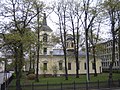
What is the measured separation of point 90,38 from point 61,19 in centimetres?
708

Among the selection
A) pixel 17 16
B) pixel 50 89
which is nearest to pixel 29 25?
pixel 17 16

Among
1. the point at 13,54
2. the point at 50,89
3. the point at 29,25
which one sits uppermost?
the point at 29,25

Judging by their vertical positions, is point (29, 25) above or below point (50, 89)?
above

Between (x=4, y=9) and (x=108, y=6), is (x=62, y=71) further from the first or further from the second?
(x=4, y=9)

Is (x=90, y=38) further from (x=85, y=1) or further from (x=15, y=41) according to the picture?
(x=15, y=41)

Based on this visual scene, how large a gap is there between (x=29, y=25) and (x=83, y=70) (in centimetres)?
4381

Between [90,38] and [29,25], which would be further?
[90,38]

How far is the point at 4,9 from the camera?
28141mm

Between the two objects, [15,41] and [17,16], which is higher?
[17,16]

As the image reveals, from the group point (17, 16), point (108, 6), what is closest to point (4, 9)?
point (17, 16)

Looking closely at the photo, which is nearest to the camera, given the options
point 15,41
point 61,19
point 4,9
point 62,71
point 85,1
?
point 15,41

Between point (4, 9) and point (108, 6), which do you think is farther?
point (108, 6)

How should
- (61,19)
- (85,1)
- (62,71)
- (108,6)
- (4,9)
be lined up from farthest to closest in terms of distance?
(62,71) → (61,19) → (85,1) → (108,6) → (4,9)

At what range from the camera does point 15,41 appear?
26.3 metres
